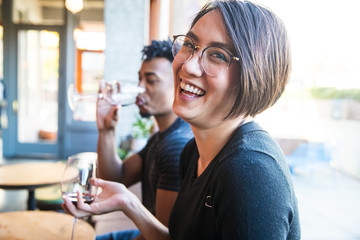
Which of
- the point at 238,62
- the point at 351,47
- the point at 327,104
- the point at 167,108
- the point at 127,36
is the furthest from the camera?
the point at 127,36

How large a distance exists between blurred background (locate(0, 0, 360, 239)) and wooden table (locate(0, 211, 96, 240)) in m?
0.66

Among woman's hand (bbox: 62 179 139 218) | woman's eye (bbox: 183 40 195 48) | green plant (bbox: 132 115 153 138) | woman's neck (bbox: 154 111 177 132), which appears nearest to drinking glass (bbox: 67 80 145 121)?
woman's neck (bbox: 154 111 177 132)

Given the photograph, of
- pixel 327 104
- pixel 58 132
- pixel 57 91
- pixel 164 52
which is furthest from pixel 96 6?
pixel 327 104

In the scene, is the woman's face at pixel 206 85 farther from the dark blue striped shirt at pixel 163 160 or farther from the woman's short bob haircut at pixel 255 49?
the dark blue striped shirt at pixel 163 160

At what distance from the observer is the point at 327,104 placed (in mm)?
1525

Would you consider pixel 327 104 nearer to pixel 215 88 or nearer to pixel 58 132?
pixel 215 88

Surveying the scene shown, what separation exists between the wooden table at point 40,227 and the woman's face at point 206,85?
0.84 metres

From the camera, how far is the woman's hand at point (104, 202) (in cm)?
102

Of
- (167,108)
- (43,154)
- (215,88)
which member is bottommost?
(43,154)

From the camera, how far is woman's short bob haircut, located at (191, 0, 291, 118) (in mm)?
808

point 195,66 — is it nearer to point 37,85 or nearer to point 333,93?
point 333,93

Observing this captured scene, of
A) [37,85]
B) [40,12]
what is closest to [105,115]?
[37,85]

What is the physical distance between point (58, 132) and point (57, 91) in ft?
2.56

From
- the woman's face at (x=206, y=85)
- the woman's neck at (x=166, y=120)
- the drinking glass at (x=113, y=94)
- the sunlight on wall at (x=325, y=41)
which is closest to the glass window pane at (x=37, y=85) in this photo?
the drinking glass at (x=113, y=94)
